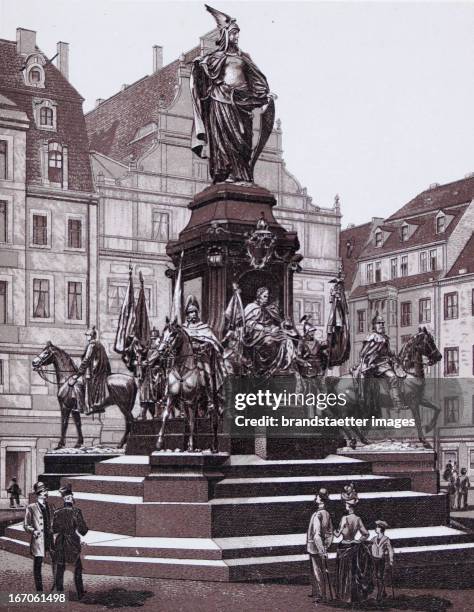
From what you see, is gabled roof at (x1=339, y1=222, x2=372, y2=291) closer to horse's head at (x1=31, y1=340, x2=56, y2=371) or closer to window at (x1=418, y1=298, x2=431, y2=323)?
window at (x1=418, y1=298, x2=431, y2=323)

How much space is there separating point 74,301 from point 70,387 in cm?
618

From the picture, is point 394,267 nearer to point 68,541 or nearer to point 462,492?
point 462,492

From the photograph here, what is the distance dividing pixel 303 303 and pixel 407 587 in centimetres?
1347

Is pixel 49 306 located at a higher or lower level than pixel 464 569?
higher

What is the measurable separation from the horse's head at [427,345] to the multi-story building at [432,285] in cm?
398

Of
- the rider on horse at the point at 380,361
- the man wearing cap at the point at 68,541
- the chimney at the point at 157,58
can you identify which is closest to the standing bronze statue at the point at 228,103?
the rider on horse at the point at 380,361

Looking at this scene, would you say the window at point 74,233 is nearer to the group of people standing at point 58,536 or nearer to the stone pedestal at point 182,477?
the stone pedestal at point 182,477

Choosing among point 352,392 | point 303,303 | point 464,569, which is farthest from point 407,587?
point 303,303

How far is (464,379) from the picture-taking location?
962 inches

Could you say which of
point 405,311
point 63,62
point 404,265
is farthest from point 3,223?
point 404,265

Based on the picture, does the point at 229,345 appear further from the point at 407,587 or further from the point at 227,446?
the point at 407,587

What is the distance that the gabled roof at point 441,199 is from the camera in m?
32.6

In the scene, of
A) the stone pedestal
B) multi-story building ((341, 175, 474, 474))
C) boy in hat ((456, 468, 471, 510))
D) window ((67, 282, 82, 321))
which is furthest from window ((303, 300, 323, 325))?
the stone pedestal

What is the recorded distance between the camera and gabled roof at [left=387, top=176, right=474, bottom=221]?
32562 millimetres
